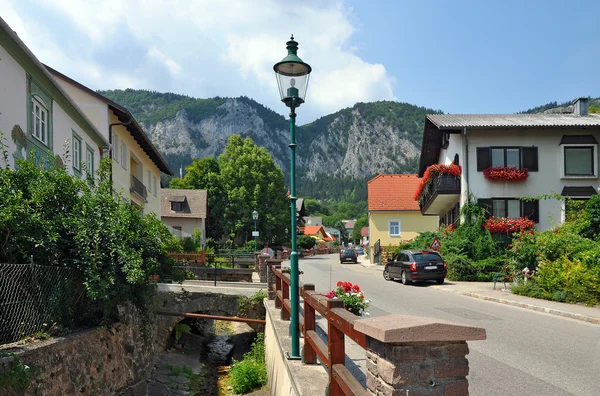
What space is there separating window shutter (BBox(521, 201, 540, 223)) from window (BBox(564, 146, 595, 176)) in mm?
2631

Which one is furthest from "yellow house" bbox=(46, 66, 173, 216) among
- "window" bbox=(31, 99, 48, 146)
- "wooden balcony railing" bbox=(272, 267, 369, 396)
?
"wooden balcony railing" bbox=(272, 267, 369, 396)

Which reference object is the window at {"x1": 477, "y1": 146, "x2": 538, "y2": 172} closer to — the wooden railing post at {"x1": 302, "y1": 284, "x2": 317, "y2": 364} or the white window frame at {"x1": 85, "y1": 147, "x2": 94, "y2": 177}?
the white window frame at {"x1": 85, "y1": 147, "x2": 94, "y2": 177}

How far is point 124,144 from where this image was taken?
27.2 m

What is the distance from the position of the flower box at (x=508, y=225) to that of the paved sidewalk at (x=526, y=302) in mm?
5200

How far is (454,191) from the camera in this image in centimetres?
2830

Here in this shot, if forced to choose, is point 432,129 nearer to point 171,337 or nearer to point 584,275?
point 584,275

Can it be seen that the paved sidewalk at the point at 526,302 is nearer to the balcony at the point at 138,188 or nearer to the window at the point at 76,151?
the window at the point at 76,151

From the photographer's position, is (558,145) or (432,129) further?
(432,129)

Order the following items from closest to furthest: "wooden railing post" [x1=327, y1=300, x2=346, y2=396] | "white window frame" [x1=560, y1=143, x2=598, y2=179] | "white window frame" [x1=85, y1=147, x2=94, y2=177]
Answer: "wooden railing post" [x1=327, y1=300, x2=346, y2=396], "white window frame" [x1=85, y1=147, x2=94, y2=177], "white window frame" [x1=560, y1=143, x2=598, y2=179]

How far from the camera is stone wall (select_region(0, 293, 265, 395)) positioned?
8133mm

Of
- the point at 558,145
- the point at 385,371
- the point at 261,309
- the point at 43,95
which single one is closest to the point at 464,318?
the point at 261,309

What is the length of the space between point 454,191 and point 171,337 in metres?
17.0

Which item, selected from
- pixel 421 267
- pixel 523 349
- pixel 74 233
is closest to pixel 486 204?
pixel 421 267

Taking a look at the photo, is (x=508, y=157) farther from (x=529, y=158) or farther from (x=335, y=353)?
(x=335, y=353)
